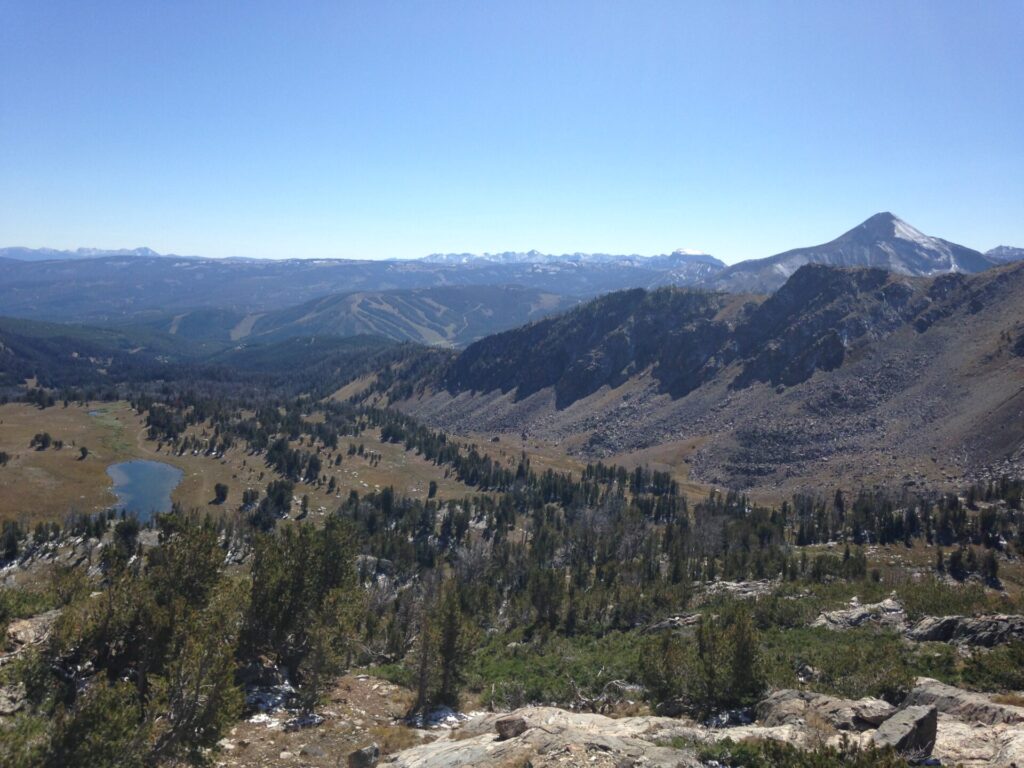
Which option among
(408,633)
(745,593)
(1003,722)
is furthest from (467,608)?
(1003,722)

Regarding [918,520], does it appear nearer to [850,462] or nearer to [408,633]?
[850,462]

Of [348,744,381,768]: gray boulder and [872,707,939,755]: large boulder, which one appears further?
[348,744,381,768]: gray boulder

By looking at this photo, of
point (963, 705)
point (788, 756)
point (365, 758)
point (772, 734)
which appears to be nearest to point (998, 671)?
point (963, 705)

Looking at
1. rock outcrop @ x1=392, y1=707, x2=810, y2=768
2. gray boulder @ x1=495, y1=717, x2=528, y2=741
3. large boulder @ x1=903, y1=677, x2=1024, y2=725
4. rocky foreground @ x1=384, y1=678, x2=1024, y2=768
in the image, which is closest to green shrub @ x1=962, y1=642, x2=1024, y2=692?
rocky foreground @ x1=384, y1=678, x2=1024, y2=768

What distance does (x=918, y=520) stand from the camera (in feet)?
433

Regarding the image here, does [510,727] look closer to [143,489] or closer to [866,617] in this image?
[866,617]

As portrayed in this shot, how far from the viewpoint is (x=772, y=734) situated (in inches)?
1167

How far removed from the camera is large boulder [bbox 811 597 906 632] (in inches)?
2368

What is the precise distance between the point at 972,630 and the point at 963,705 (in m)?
24.0

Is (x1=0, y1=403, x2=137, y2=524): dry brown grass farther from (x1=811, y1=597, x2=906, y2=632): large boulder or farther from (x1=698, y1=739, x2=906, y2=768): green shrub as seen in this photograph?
(x1=698, y1=739, x2=906, y2=768): green shrub

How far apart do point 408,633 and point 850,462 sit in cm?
16715

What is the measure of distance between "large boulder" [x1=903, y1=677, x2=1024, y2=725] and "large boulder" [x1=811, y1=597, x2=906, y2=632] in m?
28.7

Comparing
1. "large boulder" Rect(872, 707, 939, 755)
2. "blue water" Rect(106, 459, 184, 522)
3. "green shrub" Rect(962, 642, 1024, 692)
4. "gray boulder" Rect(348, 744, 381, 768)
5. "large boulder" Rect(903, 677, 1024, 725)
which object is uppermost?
"large boulder" Rect(872, 707, 939, 755)

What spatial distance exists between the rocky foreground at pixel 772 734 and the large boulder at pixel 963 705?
0.04m
